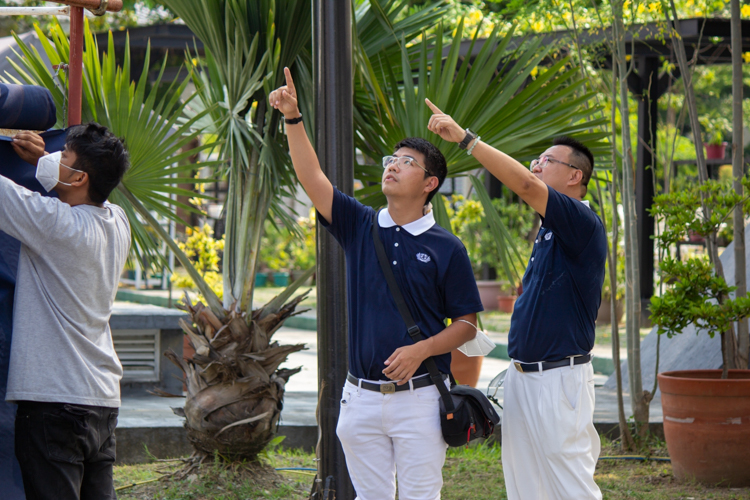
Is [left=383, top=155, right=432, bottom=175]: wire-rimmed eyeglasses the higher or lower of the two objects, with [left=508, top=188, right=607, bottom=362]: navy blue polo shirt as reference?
higher

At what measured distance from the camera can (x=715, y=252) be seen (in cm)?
480

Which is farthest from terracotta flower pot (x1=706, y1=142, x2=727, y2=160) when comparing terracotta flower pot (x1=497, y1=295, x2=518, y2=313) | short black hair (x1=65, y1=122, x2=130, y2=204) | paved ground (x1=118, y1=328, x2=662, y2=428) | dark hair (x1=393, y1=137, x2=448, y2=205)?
short black hair (x1=65, y1=122, x2=130, y2=204)

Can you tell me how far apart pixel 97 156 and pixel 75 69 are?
626mm

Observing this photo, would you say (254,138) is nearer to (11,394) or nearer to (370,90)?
(370,90)

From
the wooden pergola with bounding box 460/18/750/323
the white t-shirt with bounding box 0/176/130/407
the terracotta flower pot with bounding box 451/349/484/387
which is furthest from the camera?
the wooden pergola with bounding box 460/18/750/323

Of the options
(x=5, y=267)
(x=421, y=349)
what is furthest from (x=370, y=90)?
(x=5, y=267)

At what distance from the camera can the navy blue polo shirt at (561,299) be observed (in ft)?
9.31

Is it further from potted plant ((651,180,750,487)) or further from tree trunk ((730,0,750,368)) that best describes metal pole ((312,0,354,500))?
tree trunk ((730,0,750,368))

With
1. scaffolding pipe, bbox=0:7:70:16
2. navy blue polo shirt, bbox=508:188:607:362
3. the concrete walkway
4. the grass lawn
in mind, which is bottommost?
the grass lawn

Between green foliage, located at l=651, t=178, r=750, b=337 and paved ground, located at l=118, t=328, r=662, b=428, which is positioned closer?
green foliage, located at l=651, t=178, r=750, b=337

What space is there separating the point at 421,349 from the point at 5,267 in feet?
4.22

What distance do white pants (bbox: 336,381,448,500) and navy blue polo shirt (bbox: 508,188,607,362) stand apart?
0.48 meters

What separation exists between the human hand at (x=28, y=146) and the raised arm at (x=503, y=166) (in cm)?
120

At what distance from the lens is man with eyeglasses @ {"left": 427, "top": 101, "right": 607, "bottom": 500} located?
2.80 m
